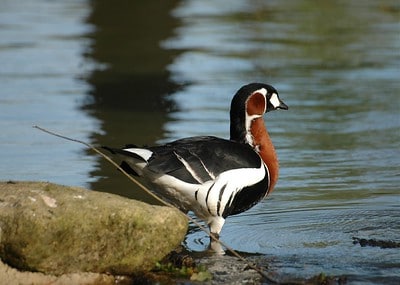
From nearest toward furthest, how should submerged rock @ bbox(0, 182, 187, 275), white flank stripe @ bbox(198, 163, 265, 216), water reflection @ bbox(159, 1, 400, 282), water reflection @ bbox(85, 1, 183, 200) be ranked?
1. submerged rock @ bbox(0, 182, 187, 275)
2. white flank stripe @ bbox(198, 163, 265, 216)
3. water reflection @ bbox(159, 1, 400, 282)
4. water reflection @ bbox(85, 1, 183, 200)

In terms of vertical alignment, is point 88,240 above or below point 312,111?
above

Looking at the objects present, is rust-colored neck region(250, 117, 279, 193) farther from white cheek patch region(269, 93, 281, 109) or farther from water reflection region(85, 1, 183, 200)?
water reflection region(85, 1, 183, 200)

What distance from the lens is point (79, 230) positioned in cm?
780

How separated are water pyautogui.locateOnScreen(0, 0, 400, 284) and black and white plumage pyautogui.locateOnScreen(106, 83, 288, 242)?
1.11 ft

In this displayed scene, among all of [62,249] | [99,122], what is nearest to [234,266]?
[62,249]

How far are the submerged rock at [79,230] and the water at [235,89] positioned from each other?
961 mm

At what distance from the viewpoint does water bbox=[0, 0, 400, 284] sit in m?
9.87

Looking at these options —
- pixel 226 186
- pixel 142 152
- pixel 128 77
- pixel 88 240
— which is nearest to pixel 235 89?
pixel 128 77

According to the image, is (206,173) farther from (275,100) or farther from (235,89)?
(235,89)

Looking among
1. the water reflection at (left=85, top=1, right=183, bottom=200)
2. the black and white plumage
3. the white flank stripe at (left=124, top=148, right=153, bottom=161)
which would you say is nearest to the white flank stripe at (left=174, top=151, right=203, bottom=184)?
the black and white plumage

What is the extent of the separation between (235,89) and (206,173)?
6.37m

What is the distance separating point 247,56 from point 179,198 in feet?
28.8

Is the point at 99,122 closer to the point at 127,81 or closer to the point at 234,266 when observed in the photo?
the point at 127,81

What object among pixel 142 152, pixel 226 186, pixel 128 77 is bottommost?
pixel 128 77
